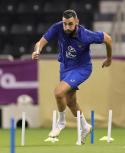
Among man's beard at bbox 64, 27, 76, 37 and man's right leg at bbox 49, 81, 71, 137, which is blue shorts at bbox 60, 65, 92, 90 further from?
man's beard at bbox 64, 27, 76, 37

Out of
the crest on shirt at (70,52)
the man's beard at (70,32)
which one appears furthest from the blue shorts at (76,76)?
the man's beard at (70,32)

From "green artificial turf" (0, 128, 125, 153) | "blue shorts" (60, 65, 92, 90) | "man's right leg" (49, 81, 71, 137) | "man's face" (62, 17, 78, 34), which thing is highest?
"man's face" (62, 17, 78, 34)

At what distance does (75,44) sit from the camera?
29.2ft

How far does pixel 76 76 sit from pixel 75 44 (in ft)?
1.31

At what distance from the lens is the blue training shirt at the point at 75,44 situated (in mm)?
8820

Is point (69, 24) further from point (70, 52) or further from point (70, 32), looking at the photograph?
point (70, 52)

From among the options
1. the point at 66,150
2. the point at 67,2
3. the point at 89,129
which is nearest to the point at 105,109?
the point at 89,129

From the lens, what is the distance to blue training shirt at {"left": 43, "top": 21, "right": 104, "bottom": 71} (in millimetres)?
8820

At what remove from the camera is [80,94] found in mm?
13875

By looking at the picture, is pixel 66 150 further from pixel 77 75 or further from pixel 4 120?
pixel 4 120

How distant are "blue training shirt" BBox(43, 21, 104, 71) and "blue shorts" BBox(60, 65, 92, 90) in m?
0.06

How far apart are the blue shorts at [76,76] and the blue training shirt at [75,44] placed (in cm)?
6

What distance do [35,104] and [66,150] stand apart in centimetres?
630

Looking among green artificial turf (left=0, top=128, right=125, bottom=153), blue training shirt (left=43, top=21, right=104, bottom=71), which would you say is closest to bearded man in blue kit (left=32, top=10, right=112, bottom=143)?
blue training shirt (left=43, top=21, right=104, bottom=71)
